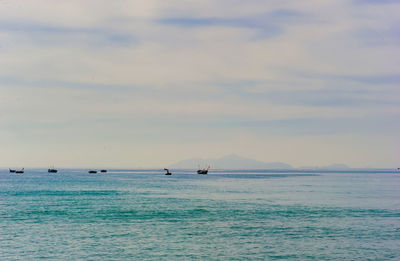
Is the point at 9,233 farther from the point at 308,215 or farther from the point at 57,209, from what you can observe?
the point at 308,215

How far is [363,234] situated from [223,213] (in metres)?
22.7

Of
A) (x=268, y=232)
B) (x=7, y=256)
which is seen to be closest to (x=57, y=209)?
(x=7, y=256)

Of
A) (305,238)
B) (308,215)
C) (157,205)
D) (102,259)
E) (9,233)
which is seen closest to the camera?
(102,259)

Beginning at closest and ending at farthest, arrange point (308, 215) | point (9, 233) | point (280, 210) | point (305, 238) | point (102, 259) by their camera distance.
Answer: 1. point (102, 259)
2. point (305, 238)
3. point (9, 233)
4. point (308, 215)
5. point (280, 210)

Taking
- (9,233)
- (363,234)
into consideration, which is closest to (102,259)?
(9,233)

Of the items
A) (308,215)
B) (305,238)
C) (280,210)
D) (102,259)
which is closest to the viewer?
(102,259)

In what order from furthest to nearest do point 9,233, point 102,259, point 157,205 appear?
point 157,205, point 9,233, point 102,259

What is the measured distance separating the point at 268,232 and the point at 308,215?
16.8 m

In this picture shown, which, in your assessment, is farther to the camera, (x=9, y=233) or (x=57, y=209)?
(x=57, y=209)

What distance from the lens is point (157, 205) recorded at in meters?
75.1

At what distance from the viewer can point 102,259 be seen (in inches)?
1379

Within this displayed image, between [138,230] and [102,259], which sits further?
[138,230]

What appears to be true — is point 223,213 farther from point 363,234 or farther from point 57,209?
point 57,209

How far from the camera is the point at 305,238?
4284cm
